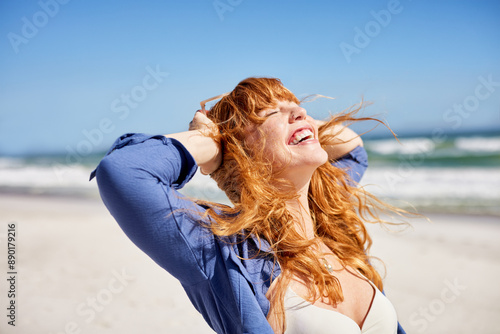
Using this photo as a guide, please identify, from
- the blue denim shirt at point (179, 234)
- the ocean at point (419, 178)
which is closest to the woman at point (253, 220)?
the blue denim shirt at point (179, 234)

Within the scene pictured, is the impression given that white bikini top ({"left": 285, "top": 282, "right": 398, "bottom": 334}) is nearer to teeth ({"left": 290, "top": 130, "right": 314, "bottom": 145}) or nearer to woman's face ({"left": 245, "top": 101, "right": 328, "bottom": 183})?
woman's face ({"left": 245, "top": 101, "right": 328, "bottom": 183})

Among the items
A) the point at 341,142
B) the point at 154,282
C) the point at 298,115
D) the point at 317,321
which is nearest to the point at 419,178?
the point at 154,282

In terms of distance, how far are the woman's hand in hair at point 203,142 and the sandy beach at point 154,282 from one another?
9.97 feet

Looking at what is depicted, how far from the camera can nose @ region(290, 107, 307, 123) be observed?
7.08 feet

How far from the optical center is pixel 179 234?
1.64 meters

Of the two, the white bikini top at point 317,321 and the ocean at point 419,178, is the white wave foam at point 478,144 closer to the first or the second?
the ocean at point 419,178

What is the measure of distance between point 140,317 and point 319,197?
3209 mm

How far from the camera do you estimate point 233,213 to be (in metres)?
1.94

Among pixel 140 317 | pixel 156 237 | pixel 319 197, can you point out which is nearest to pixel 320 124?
pixel 319 197

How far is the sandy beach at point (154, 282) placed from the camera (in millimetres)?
4707

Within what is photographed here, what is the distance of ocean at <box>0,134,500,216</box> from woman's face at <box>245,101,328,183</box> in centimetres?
404

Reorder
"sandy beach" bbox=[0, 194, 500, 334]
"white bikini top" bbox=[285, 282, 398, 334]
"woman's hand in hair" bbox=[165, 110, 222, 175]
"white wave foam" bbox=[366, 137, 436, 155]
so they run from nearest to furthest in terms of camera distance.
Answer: "white bikini top" bbox=[285, 282, 398, 334] < "woman's hand in hair" bbox=[165, 110, 222, 175] < "sandy beach" bbox=[0, 194, 500, 334] < "white wave foam" bbox=[366, 137, 436, 155]

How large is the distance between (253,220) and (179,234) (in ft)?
1.19

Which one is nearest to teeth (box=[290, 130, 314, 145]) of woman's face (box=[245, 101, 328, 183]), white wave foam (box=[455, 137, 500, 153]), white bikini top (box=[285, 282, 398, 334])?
woman's face (box=[245, 101, 328, 183])
